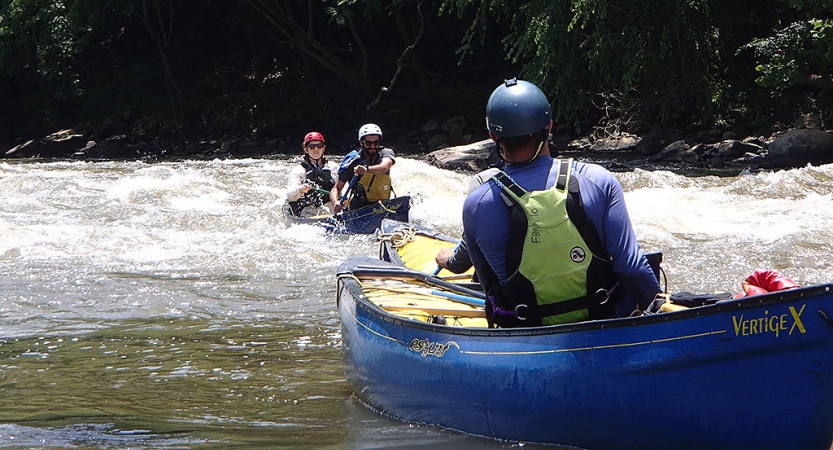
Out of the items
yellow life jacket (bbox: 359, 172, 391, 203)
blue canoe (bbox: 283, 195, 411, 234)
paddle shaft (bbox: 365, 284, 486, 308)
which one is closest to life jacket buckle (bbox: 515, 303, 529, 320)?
paddle shaft (bbox: 365, 284, 486, 308)

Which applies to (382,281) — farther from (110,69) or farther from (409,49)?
(110,69)

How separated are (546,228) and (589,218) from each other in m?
0.15

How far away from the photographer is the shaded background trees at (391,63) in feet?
51.5

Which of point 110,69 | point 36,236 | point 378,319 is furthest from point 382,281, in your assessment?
point 110,69

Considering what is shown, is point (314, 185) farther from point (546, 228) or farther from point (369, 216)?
point (546, 228)

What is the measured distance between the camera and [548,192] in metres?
3.39

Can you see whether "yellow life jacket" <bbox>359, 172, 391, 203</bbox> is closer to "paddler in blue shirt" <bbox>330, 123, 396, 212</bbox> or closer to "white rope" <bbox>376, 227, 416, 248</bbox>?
"paddler in blue shirt" <bbox>330, 123, 396, 212</bbox>

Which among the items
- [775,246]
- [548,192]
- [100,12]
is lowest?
[775,246]

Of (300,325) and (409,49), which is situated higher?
(409,49)

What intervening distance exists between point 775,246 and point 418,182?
6026 mm

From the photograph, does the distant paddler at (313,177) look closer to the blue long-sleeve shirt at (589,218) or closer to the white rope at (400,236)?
the white rope at (400,236)

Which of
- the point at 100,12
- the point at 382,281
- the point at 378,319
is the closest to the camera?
the point at 378,319

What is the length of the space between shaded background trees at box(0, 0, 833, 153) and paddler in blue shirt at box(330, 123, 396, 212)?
611 cm

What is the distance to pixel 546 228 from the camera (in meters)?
3.39
